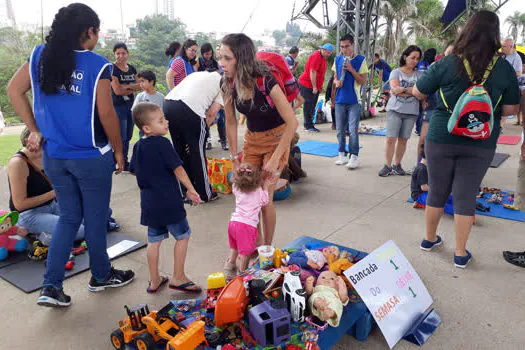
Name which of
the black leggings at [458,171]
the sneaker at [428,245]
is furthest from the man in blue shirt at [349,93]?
the black leggings at [458,171]

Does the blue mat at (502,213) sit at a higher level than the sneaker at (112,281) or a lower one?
higher

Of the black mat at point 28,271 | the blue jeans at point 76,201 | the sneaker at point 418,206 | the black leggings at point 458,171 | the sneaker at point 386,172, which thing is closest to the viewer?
the blue jeans at point 76,201

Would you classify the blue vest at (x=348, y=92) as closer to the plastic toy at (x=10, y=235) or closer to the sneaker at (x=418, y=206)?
the sneaker at (x=418, y=206)

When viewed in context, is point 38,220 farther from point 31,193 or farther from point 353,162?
point 353,162

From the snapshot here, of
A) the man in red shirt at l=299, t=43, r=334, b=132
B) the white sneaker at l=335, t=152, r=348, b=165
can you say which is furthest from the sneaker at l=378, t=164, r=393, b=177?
the man in red shirt at l=299, t=43, r=334, b=132

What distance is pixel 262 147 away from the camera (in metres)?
2.78

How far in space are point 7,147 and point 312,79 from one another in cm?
598

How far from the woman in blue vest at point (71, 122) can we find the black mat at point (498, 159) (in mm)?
5203

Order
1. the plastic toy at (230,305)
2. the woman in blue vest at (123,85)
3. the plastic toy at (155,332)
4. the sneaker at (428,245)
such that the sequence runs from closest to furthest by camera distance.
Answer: the plastic toy at (155,332)
the plastic toy at (230,305)
the sneaker at (428,245)
the woman in blue vest at (123,85)

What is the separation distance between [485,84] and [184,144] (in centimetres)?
266

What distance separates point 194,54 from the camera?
5.55 m

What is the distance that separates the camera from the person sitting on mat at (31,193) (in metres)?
2.87

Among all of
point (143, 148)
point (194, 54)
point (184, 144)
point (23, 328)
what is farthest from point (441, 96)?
point (194, 54)

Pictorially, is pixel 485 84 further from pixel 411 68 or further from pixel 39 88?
pixel 39 88
